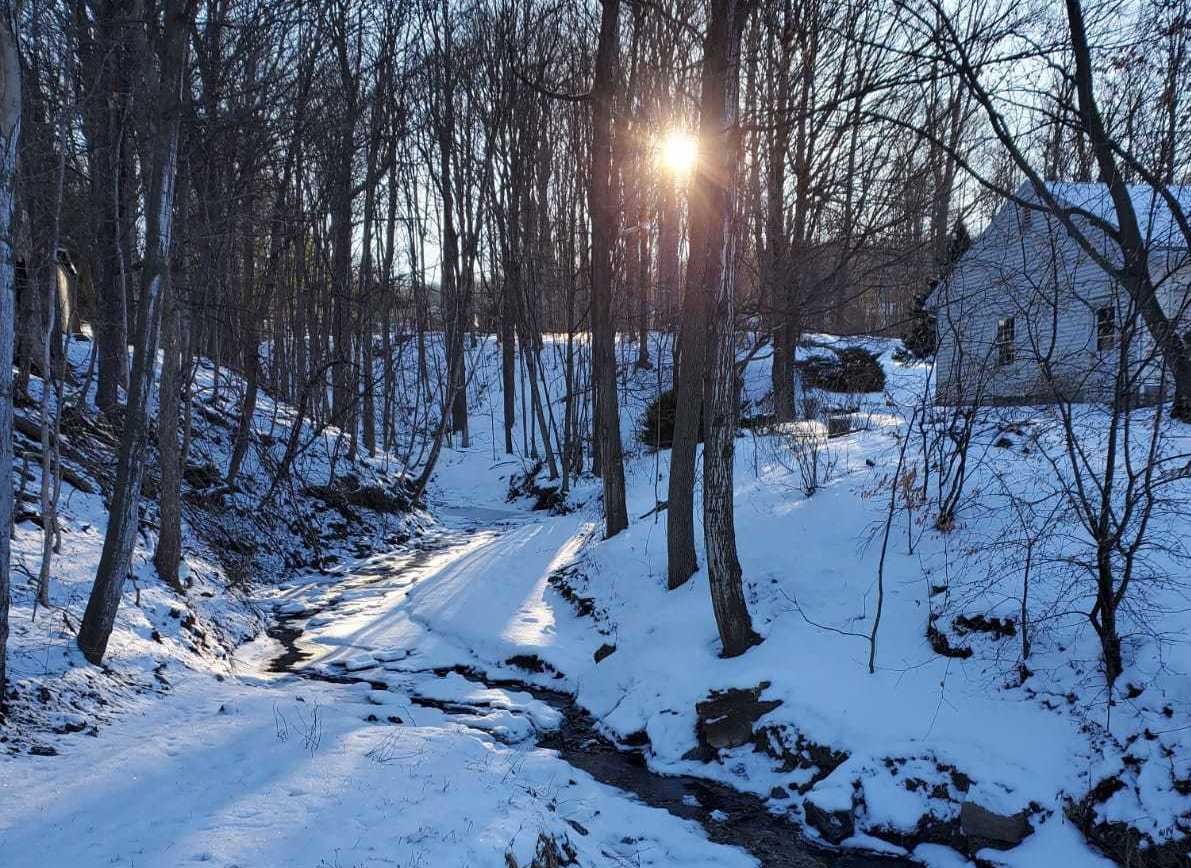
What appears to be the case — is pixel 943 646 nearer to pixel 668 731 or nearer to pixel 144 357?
pixel 668 731

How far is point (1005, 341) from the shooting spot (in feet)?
23.2

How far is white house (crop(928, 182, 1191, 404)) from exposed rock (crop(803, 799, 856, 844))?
3629 mm

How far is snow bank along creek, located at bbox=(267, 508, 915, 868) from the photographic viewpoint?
537 cm

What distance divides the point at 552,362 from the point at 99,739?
28316mm

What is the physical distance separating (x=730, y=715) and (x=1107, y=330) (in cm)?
457

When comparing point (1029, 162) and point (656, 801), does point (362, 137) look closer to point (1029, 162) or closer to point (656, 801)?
point (1029, 162)

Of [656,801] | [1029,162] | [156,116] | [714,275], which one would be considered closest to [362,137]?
[156,116]

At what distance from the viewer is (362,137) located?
16875mm

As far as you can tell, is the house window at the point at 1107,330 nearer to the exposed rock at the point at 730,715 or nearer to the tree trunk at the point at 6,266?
the exposed rock at the point at 730,715

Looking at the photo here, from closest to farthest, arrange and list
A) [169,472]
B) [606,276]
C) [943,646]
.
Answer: [943,646], [169,472], [606,276]

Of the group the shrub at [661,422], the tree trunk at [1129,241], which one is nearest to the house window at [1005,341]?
the tree trunk at [1129,241]

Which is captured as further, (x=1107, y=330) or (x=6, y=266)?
(x=1107, y=330)

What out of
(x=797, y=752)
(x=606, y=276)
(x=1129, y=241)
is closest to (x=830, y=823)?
(x=797, y=752)

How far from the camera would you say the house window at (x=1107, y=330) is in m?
6.04
